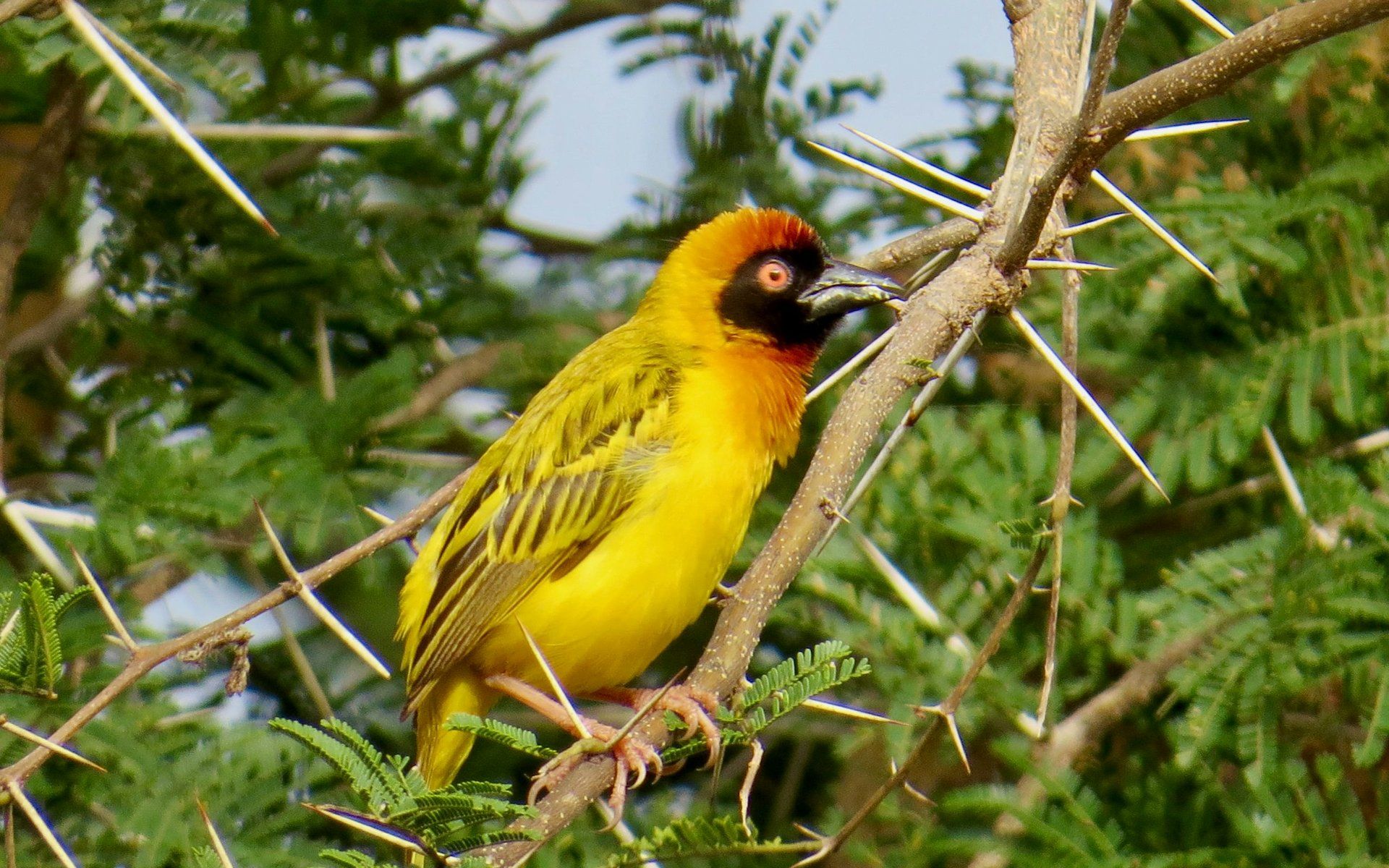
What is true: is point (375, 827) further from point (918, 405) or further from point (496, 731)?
point (918, 405)

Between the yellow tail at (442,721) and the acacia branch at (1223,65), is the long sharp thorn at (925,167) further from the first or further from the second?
the yellow tail at (442,721)

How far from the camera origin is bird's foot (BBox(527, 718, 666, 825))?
2453 millimetres

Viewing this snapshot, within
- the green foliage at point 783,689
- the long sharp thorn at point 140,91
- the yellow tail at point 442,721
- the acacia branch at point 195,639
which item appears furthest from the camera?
the yellow tail at point 442,721

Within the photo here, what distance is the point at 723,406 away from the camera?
12.8 feet

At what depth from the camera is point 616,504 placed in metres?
3.81

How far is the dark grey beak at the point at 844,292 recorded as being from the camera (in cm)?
394

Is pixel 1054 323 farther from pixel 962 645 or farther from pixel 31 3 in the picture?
pixel 31 3

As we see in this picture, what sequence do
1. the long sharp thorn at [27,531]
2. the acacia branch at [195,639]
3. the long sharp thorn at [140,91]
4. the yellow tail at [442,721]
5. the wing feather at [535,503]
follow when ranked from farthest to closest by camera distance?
1. the yellow tail at [442,721]
2. the wing feather at [535,503]
3. the long sharp thorn at [27,531]
4. the long sharp thorn at [140,91]
5. the acacia branch at [195,639]

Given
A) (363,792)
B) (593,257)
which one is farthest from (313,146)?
(363,792)

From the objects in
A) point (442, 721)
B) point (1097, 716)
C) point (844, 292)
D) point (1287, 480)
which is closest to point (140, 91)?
point (442, 721)

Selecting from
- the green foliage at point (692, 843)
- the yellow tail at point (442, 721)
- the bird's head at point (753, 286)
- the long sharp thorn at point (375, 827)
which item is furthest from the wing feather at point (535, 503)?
the long sharp thorn at point (375, 827)

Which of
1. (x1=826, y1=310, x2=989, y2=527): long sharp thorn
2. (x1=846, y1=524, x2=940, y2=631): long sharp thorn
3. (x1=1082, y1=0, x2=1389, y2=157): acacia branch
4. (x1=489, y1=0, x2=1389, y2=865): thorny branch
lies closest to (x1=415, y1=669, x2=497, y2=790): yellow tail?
(x1=846, y1=524, x2=940, y2=631): long sharp thorn

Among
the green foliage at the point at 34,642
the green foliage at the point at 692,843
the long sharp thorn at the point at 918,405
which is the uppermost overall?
the long sharp thorn at the point at 918,405

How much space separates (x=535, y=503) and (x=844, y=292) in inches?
39.6
